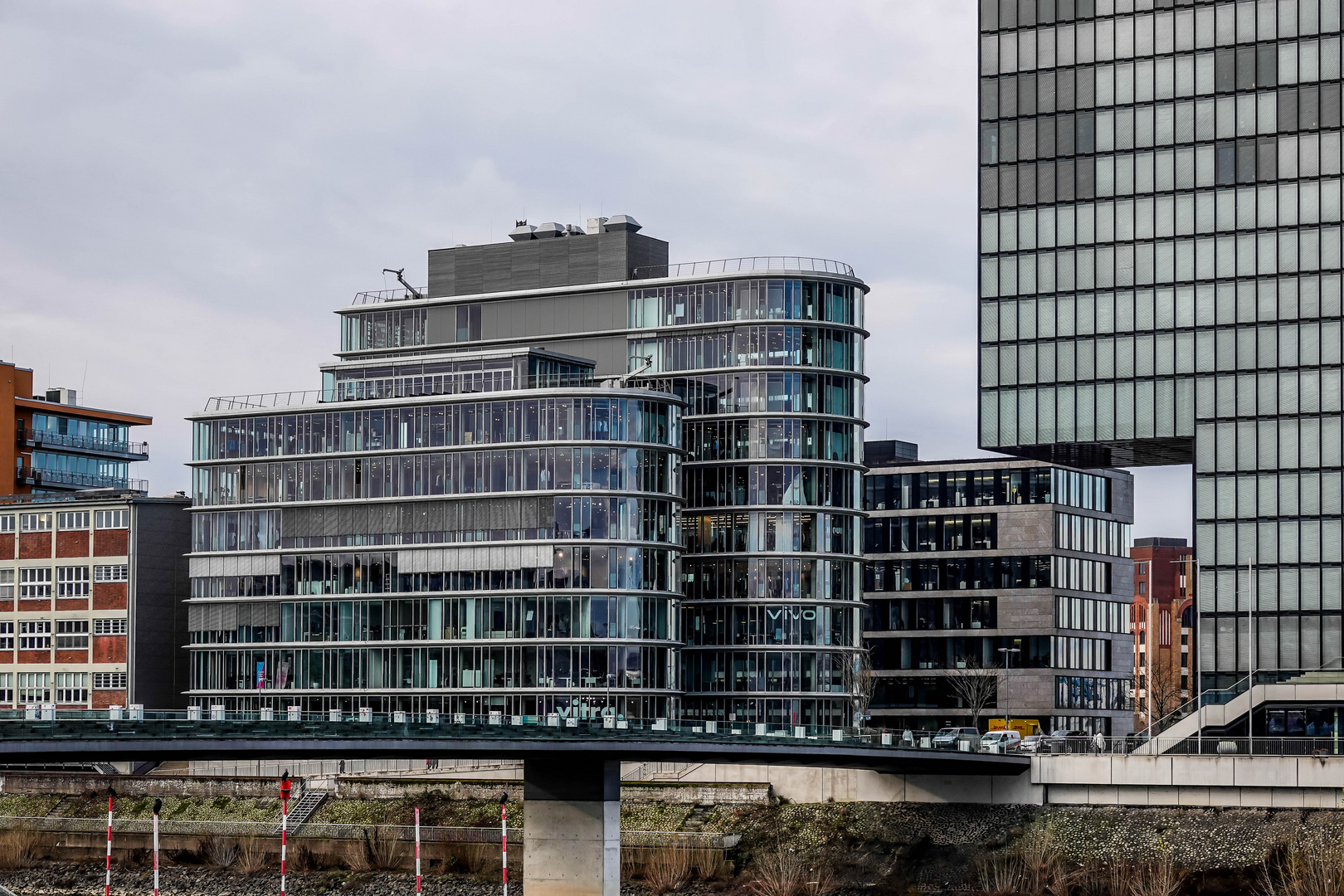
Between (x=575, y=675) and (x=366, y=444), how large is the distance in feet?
75.3

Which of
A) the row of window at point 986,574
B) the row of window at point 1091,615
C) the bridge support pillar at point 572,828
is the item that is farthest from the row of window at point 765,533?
the bridge support pillar at point 572,828

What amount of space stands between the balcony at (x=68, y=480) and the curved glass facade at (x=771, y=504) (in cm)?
5715

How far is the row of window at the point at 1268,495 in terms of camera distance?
13075cm

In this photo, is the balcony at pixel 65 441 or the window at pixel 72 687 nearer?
the window at pixel 72 687

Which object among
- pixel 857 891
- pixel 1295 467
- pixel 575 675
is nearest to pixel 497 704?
pixel 575 675

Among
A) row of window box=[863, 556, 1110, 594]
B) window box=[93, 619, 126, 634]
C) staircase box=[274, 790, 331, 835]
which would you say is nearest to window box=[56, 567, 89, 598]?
window box=[93, 619, 126, 634]

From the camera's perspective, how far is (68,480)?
19300cm

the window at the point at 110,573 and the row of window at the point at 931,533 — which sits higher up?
the row of window at the point at 931,533

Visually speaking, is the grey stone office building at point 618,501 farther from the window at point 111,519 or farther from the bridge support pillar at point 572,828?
the bridge support pillar at point 572,828

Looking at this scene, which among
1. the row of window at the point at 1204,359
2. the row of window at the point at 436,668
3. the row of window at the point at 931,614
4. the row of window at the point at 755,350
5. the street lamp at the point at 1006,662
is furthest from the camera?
the row of window at the point at 931,614

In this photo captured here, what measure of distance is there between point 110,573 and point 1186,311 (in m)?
80.7

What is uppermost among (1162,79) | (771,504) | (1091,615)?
(1162,79)

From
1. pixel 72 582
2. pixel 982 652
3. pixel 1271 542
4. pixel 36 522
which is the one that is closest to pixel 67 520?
pixel 36 522

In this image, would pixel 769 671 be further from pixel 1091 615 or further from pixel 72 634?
pixel 72 634
